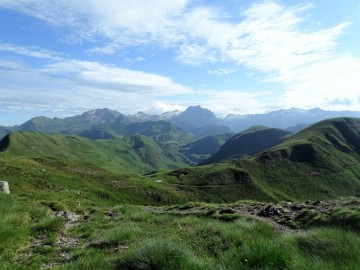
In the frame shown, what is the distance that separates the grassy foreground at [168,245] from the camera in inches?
372

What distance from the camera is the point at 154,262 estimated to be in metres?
10.0

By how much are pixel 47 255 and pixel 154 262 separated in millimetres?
6379

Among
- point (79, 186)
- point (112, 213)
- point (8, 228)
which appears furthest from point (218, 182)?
point (8, 228)

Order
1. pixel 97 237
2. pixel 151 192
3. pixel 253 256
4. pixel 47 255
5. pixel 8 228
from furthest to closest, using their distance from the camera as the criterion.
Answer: pixel 151 192, pixel 97 237, pixel 8 228, pixel 47 255, pixel 253 256

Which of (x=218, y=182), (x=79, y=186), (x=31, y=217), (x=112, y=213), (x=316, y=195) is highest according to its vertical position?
(x=31, y=217)

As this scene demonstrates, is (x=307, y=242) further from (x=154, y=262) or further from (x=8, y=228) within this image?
(x=8, y=228)

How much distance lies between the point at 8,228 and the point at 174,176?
16329cm

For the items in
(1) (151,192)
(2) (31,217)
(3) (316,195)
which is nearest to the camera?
(2) (31,217)

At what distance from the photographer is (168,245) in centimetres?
1065

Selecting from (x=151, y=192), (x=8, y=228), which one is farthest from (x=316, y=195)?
(x=8, y=228)

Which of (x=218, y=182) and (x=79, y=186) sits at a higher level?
(x=79, y=186)

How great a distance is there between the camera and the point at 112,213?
93.7 ft

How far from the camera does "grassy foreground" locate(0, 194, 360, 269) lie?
9.44 meters

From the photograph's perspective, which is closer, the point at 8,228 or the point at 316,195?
the point at 8,228
